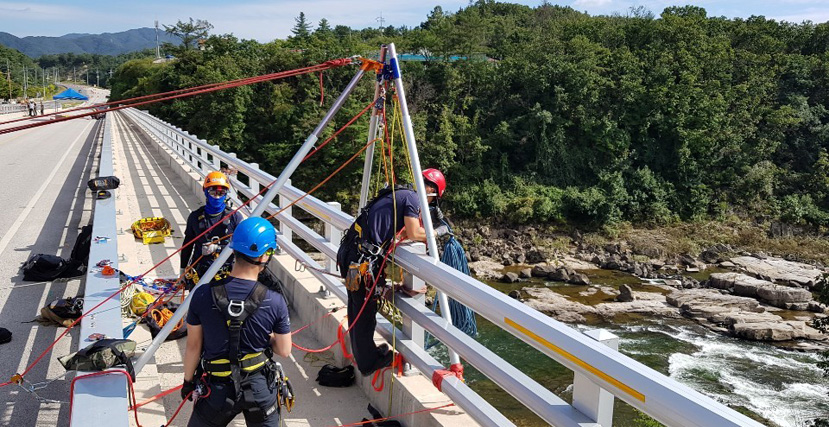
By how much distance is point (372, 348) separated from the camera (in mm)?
4230

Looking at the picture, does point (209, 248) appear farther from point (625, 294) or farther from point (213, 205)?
point (625, 294)

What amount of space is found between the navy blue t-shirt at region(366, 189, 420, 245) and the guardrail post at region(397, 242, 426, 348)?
11.6 inches

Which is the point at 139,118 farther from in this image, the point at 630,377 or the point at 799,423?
the point at 630,377

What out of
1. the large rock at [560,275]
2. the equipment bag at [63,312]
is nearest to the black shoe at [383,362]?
the equipment bag at [63,312]

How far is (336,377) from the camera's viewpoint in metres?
4.61

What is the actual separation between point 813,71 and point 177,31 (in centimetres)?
6447

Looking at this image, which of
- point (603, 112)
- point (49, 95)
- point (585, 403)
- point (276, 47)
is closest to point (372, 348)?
point (585, 403)

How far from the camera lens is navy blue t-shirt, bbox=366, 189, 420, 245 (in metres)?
4.34

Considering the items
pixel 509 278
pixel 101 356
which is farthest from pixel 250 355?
pixel 509 278

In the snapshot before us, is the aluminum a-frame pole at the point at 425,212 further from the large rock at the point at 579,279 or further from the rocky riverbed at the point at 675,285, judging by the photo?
the large rock at the point at 579,279

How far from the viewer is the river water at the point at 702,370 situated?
19812 mm

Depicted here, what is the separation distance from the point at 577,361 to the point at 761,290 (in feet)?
116

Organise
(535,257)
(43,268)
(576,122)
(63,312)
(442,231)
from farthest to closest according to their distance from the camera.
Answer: (576,122) < (535,257) < (43,268) < (63,312) < (442,231)

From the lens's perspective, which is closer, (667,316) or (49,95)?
(667,316)
